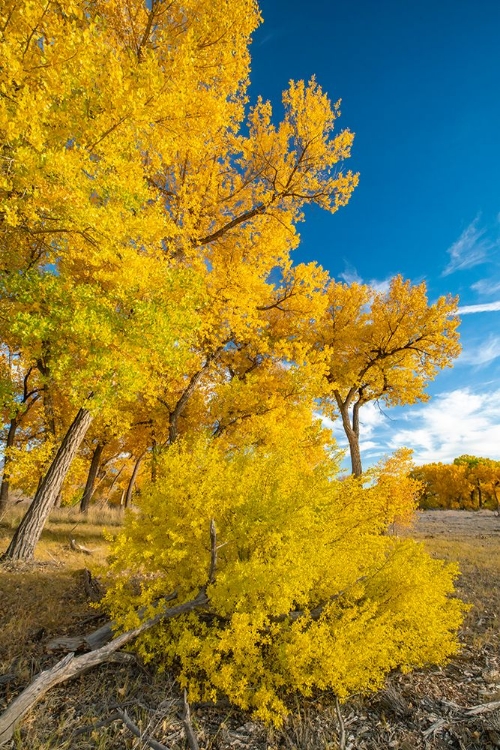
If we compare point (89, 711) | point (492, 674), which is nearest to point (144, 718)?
point (89, 711)

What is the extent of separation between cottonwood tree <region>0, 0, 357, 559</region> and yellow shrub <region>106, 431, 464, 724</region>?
2.39 meters

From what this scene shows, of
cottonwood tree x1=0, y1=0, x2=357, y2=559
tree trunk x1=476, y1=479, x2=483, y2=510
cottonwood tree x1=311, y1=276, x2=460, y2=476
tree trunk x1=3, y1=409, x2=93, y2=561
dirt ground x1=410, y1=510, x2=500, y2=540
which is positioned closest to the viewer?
cottonwood tree x1=0, y1=0, x2=357, y2=559

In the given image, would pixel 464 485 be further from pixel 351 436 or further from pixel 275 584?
pixel 275 584

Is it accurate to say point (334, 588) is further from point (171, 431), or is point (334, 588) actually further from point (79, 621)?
point (171, 431)

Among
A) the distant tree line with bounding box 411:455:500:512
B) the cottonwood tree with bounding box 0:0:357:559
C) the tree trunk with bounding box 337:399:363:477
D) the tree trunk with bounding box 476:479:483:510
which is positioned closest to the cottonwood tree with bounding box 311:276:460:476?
the tree trunk with bounding box 337:399:363:477

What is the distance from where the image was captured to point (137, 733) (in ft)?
8.33

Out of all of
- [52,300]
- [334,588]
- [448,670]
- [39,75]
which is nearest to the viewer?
[334,588]

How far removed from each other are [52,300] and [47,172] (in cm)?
164

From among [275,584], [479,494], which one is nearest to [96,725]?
[275,584]

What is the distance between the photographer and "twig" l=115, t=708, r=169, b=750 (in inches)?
94.6

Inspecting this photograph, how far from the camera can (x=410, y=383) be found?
12.8 m

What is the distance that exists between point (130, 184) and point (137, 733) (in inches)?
222

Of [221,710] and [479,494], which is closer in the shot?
[221,710]

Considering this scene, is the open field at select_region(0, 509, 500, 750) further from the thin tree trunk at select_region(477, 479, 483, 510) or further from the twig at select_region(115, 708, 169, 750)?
the thin tree trunk at select_region(477, 479, 483, 510)
